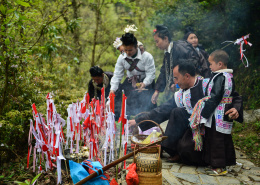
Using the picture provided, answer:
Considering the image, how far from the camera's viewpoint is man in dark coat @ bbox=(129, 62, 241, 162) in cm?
398

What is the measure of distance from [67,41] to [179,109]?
5.45 meters

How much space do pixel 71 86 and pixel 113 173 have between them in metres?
4.94

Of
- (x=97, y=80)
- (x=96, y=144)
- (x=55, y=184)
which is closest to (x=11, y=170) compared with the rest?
(x=55, y=184)

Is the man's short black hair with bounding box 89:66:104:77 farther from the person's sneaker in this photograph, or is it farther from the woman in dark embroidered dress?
the person's sneaker

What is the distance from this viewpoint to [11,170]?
4.18 metres

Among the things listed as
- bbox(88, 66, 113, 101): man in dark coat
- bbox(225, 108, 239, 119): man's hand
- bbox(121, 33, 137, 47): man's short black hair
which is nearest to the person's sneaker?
bbox(225, 108, 239, 119): man's hand

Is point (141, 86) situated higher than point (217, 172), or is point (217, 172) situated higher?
point (141, 86)

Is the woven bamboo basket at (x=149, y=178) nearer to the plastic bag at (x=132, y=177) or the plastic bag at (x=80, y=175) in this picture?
the plastic bag at (x=132, y=177)

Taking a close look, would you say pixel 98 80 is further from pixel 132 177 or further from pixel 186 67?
pixel 132 177

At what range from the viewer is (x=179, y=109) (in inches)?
164

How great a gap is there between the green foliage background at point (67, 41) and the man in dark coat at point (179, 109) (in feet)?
7.00

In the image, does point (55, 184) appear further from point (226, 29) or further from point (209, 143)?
point (226, 29)

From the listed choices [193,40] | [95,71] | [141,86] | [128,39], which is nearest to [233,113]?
[141,86]

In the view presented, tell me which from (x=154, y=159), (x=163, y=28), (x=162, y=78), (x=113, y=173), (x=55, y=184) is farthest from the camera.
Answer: (x=162, y=78)
